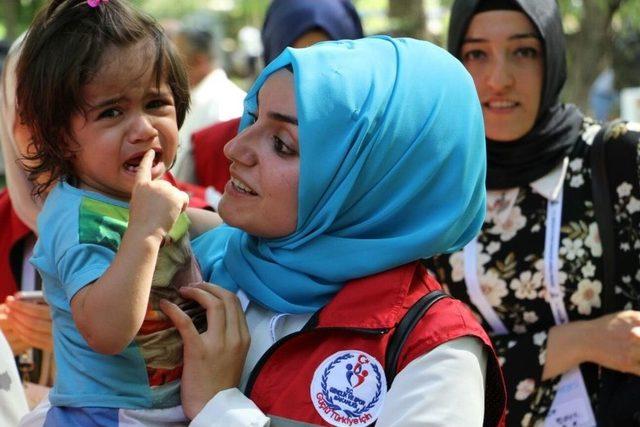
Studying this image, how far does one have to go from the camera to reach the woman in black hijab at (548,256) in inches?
128

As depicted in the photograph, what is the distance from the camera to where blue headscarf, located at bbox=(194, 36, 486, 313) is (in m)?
2.28

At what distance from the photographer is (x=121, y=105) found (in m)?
2.37

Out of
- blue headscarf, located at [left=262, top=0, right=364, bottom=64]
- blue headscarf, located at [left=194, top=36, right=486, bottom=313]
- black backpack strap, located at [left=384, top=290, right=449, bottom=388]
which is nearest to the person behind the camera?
black backpack strap, located at [left=384, top=290, right=449, bottom=388]

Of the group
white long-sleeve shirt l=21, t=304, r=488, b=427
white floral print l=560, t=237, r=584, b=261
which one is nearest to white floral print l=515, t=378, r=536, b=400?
white floral print l=560, t=237, r=584, b=261

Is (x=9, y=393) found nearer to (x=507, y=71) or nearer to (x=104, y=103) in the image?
(x=104, y=103)

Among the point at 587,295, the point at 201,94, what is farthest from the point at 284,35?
the point at 587,295

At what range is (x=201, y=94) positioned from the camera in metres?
6.15

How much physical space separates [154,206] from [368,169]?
48cm

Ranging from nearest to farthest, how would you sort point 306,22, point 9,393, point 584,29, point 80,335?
point 80,335 → point 9,393 → point 306,22 → point 584,29

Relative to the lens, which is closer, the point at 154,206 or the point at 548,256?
the point at 154,206

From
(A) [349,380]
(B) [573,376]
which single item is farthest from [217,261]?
(B) [573,376]

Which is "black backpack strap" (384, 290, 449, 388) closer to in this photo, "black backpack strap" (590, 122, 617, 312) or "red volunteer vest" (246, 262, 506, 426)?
"red volunteer vest" (246, 262, 506, 426)

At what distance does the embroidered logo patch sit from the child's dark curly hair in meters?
0.78

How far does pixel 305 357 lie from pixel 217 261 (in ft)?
1.53
